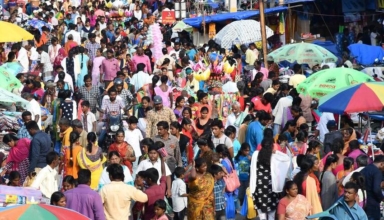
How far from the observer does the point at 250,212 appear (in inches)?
584

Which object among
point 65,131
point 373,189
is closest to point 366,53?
point 65,131

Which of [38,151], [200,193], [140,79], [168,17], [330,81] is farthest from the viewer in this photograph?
[168,17]

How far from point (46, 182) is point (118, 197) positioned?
141cm

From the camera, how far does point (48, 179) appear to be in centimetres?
1396

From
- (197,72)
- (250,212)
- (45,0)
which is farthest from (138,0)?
(250,212)

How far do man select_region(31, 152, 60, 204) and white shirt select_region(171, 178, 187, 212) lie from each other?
139cm

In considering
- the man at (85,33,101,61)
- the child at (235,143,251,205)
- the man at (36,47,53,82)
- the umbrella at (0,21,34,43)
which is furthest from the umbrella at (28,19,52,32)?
the child at (235,143,251,205)

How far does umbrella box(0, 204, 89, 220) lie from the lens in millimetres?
10273

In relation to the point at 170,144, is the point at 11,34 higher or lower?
higher

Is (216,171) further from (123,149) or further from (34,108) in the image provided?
(34,108)

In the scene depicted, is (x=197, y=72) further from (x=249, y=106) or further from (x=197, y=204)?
(x=197, y=204)

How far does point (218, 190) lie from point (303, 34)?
55.8 ft

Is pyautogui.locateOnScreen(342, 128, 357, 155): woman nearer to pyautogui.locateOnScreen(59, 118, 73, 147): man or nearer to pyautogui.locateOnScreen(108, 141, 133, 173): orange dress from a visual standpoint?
pyautogui.locateOnScreen(108, 141, 133, 173): orange dress

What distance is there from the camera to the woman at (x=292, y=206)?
512 inches
